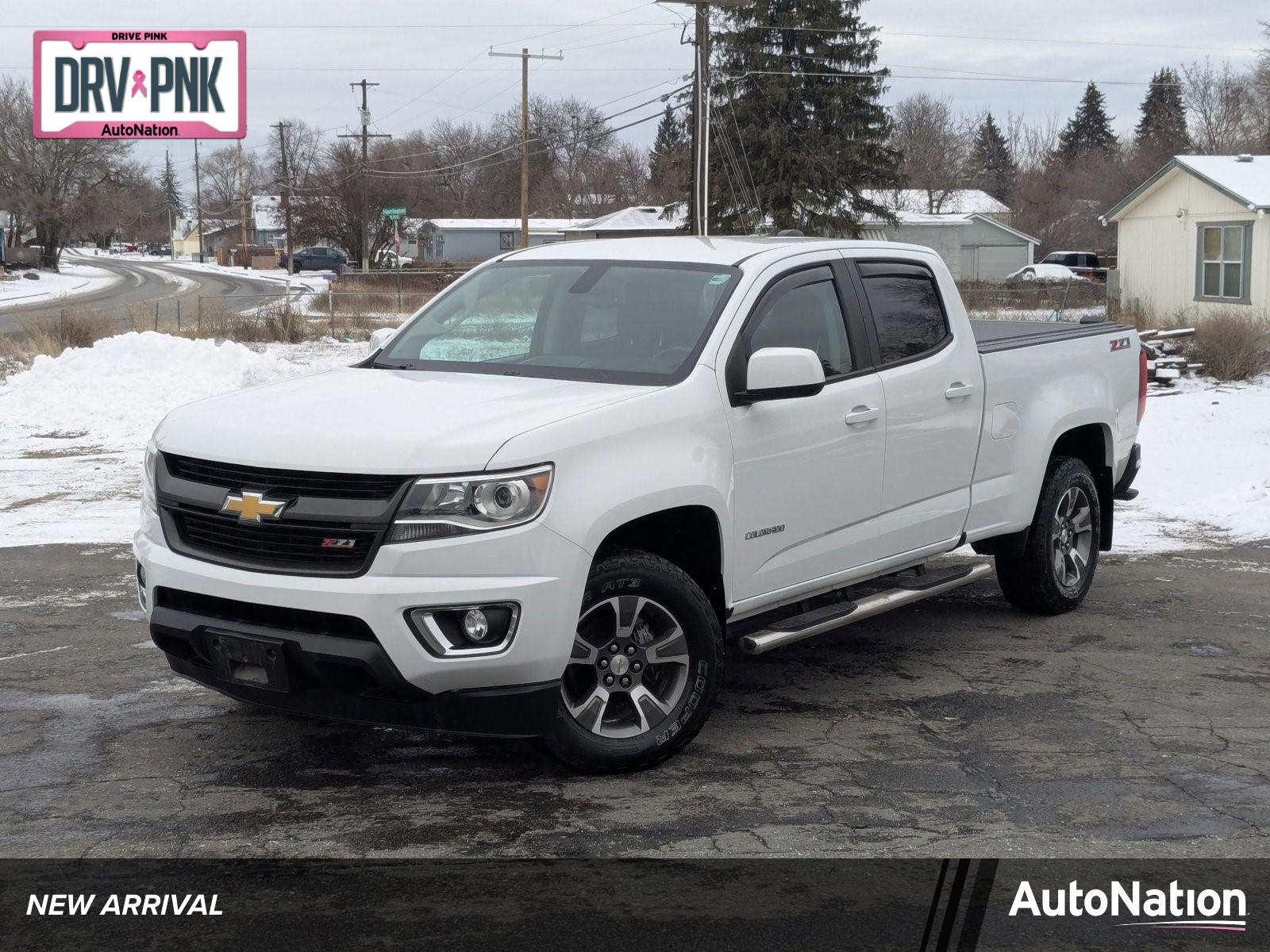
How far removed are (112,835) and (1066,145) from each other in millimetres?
110641

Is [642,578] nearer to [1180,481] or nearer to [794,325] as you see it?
[794,325]

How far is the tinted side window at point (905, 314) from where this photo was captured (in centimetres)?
638

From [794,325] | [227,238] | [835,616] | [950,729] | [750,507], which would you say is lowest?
[950,729]

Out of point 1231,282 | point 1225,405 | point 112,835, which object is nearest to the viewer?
point 112,835

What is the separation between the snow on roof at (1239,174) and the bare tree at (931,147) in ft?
198

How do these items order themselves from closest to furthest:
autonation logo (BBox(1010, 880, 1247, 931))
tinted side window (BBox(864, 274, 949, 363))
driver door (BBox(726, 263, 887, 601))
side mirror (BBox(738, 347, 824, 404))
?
autonation logo (BBox(1010, 880, 1247, 931)) → side mirror (BBox(738, 347, 824, 404)) → driver door (BBox(726, 263, 887, 601)) → tinted side window (BBox(864, 274, 949, 363))

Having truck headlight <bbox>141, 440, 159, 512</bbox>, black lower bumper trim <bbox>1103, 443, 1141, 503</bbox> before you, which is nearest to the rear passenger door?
black lower bumper trim <bbox>1103, 443, 1141, 503</bbox>

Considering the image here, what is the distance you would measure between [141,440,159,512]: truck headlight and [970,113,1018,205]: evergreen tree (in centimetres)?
10629

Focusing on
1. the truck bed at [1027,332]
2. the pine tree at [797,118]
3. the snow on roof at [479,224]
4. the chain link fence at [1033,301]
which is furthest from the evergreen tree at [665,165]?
the truck bed at [1027,332]

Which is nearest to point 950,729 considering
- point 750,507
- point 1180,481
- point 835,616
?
point 835,616

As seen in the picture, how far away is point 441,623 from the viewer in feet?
14.8

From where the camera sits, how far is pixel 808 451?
5684mm

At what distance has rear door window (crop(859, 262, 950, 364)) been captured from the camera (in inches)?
251

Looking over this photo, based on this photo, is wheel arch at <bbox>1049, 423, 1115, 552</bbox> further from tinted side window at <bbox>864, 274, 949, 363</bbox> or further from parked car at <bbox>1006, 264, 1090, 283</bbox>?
parked car at <bbox>1006, 264, 1090, 283</bbox>
